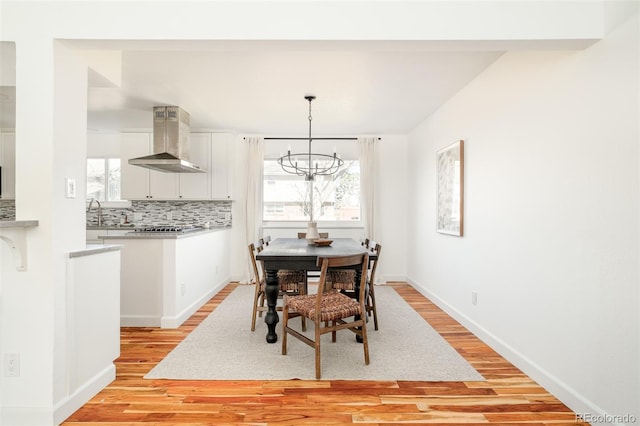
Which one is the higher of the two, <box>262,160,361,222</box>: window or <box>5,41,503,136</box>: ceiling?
<box>5,41,503,136</box>: ceiling

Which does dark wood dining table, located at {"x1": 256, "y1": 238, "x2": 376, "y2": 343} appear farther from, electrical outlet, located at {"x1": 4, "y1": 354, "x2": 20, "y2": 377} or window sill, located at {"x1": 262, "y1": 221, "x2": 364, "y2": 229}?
window sill, located at {"x1": 262, "y1": 221, "x2": 364, "y2": 229}

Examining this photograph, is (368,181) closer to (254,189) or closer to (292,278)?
(254,189)

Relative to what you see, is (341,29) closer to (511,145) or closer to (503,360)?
(511,145)

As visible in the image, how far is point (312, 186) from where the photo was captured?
574 cm

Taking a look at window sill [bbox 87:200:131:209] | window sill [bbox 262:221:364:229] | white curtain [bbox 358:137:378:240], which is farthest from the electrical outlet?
white curtain [bbox 358:137:378:240]

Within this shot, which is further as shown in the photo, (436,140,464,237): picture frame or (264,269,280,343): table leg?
(436,140,464,237): picture frame

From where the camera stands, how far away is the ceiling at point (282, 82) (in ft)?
6.66

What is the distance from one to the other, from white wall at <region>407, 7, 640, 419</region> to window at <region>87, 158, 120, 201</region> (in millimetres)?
5158

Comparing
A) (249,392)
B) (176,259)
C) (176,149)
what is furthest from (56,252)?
(176,149)

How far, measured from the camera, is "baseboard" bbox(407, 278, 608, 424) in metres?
1.95

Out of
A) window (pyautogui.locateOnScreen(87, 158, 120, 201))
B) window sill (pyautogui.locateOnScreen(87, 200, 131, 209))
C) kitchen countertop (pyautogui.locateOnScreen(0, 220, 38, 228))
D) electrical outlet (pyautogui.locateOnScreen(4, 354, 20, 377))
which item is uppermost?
window (pyautogui.locateOnScreen(87, 158, 120, 201))

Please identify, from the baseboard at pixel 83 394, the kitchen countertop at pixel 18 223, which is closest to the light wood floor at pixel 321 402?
the baseboard at pixel 83 394

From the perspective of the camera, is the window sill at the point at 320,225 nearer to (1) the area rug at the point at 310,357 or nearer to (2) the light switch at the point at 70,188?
(1) the area rug at the point at 310,357

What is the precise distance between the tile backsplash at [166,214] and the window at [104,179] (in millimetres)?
238
